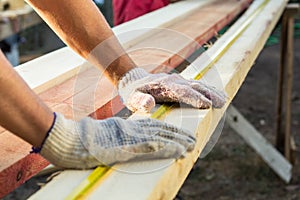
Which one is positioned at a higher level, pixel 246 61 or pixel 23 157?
pixel 23 157

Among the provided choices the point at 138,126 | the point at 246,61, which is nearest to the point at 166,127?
the point at 138,126

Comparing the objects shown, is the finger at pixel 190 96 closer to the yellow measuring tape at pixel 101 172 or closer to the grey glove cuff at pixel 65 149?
the yellow measuring tape at pixel 101 172

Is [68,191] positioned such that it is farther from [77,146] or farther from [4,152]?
[4,152]

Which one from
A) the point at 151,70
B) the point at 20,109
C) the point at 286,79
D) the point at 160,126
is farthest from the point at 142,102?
the point at 286,79

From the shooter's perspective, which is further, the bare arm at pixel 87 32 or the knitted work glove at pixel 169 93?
the bare arm at pixel 87 32

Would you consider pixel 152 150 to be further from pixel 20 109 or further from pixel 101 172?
pixel 20 109

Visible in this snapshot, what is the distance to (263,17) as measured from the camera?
4035 millimetres

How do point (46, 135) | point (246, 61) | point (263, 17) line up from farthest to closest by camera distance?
point (263, 17) → point (246, 61) → point (46, 135)

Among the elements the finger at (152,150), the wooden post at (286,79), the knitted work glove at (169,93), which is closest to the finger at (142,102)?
the knitted work glove at (169,93)

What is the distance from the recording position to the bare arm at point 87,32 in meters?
2.15

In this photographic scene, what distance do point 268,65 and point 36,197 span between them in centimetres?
761

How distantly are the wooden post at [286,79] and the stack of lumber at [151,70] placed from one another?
99 cm

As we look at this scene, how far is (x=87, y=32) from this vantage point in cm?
217

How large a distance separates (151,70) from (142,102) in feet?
2.44
